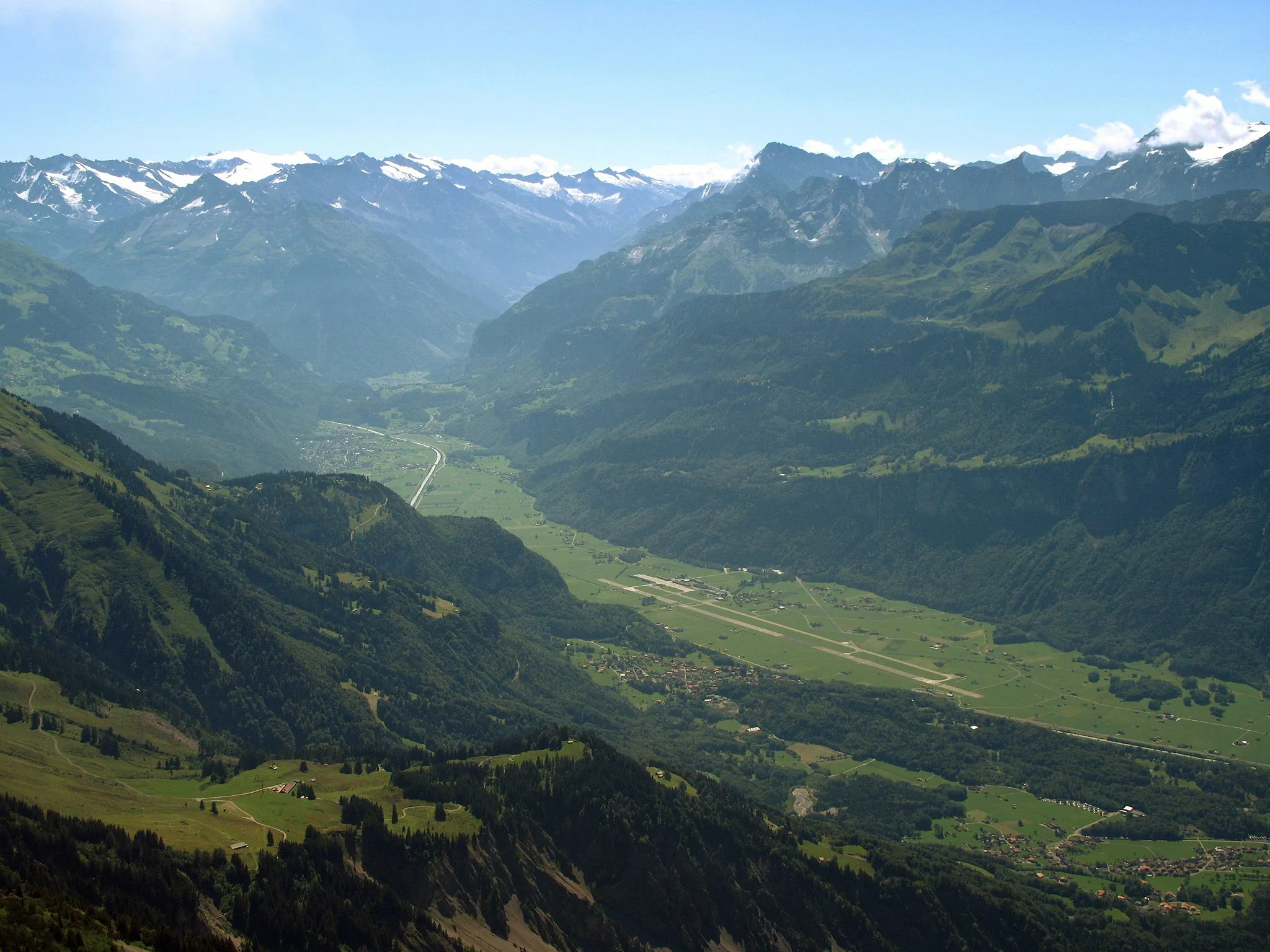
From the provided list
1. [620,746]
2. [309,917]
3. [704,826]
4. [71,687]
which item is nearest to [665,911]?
[704,826]

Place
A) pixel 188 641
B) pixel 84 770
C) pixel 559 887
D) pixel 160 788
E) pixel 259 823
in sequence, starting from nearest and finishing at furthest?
pixel 259 823, pixel 559 887, pixel 160 788, pixel 84 770, pixel 188 641

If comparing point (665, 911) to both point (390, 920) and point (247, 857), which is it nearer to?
point (390, 920)

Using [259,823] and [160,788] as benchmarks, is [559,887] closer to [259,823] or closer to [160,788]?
[259,823]

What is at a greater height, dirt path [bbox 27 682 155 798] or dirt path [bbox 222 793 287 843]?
dirt path [bbox 222 793 287 843]

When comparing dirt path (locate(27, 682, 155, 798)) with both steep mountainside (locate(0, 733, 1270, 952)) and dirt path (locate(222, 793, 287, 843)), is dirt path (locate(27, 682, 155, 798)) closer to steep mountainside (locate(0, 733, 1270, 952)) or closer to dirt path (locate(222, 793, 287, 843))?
dirt path (locate(222, 793, 287, 843))

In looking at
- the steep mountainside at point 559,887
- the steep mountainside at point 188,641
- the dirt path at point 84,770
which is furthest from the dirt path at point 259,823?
the steep mountainside at point 188,641

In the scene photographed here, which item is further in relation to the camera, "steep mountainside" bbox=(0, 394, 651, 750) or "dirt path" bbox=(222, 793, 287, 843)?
"steep mountainside" bbox=(0, 394, 651, 750)

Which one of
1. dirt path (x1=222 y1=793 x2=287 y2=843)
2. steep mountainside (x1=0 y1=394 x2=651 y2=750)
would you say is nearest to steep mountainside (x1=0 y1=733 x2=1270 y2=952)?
dirt path (x1=222 y1=793 x2=287 y2=843)

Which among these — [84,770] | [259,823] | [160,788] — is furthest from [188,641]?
[259,823]
